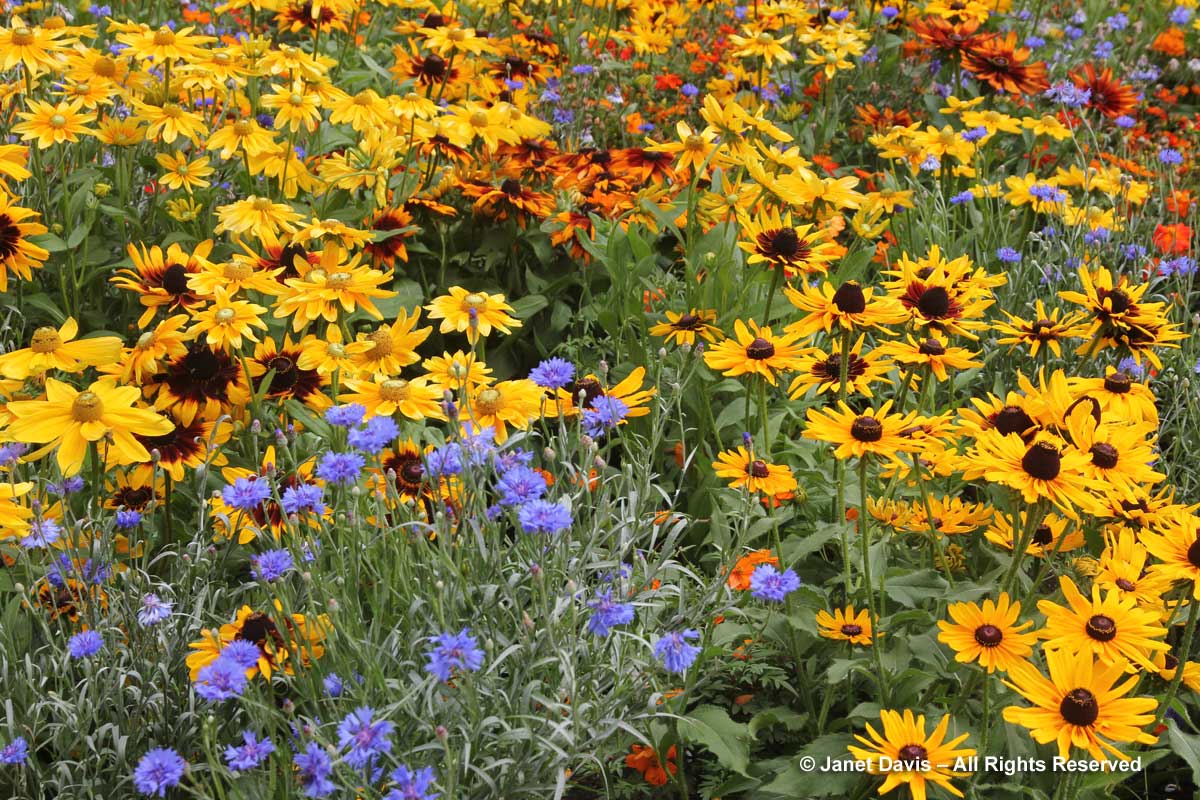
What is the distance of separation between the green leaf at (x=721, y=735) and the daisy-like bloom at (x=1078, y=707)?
17.9 inches

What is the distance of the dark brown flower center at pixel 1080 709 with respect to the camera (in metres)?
1.43

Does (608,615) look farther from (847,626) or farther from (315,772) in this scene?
(847,626)

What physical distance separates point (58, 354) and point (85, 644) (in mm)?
674

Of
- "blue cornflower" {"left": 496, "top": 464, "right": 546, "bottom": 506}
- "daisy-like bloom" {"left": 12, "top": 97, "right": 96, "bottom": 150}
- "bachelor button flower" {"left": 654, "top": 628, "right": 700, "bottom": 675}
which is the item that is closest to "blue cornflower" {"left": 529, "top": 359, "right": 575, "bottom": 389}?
"blue cornflower" {"left": 496, "top": 464, "right": 546, "bottom": 506}

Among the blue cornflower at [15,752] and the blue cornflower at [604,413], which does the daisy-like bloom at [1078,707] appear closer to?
the blue cornflower at [604,413]

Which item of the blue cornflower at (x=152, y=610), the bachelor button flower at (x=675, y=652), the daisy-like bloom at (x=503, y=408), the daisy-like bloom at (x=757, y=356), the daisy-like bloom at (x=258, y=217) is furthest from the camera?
the daisy-like bloom at (x=258, y=217)

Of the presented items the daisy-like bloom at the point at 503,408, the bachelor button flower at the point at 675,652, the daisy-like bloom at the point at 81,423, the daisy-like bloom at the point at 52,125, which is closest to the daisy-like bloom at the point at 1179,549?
the bachelor button flower at the point at 675,652

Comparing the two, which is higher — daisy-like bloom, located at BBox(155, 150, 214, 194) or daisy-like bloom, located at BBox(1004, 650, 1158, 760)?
daisy-like bloom, located at BBox(155, 150, 214, 194)

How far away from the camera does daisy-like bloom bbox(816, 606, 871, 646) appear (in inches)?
71.7

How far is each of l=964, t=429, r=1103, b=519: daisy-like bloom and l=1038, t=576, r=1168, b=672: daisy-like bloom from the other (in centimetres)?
12

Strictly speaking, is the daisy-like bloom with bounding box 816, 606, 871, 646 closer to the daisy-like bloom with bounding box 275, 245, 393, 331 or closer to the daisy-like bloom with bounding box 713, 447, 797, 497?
the daisy-like bloom with bounding box 713, 447, 797, 497

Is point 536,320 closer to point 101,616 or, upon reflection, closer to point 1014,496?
point 101,616

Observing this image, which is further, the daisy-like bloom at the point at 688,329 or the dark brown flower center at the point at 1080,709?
the daisy-like bloom at the point at 688,329

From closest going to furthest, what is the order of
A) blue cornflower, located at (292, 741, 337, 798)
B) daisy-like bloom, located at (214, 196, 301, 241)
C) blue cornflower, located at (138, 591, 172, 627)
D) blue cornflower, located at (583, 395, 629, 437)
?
blue cornflower, located at (292, 741, 337, 798) < blue cornflower, located at (138, 591, 172, 627) < blue cornflower, located at (583, 395, 629, 437) < daisy-like bloom, located at (214, 196, 301, 241)
